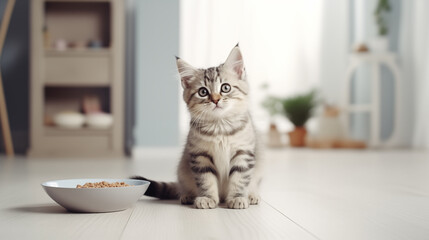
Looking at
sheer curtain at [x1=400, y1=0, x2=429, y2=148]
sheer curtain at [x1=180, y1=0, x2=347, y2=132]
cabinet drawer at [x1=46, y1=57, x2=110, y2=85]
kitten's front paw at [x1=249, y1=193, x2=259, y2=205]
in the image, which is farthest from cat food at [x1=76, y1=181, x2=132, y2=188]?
sheer curtain at [x1=400, y1=0, x2=429, y2=148]

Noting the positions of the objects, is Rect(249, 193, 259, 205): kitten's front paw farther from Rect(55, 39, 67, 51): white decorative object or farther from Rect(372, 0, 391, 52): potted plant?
Rect(372, 0, 391, 52): potted plant

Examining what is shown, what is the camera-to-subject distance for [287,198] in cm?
186

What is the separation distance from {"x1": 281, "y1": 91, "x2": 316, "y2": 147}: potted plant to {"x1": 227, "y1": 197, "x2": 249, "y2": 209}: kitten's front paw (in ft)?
13.9

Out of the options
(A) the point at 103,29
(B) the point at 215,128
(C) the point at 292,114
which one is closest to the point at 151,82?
(A) the point at 103,29

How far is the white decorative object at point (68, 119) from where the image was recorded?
4095 mm

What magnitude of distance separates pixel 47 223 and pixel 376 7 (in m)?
5.15

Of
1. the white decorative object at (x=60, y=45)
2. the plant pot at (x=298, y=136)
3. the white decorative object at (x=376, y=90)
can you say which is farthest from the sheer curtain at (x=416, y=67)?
the white decorative object at (x=60, y=45)

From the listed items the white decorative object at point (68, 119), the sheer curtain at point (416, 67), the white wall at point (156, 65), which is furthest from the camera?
the sheer curtain at point (416, 67)

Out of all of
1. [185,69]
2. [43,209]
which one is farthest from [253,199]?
[43,209]

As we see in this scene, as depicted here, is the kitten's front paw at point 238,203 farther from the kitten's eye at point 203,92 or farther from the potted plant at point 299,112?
the potted plant at point 299,112

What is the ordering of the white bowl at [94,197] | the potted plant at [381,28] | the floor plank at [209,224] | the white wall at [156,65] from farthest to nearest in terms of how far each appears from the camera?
the potted plant at [381,28], the white wall at [156,65], the white bowl at [94,197], the floor plank at [209,224]

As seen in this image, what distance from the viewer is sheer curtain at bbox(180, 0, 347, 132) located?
584cm

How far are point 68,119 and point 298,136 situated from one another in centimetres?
274

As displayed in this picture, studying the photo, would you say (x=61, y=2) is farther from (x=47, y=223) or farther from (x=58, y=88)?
(x=47, y=223)
